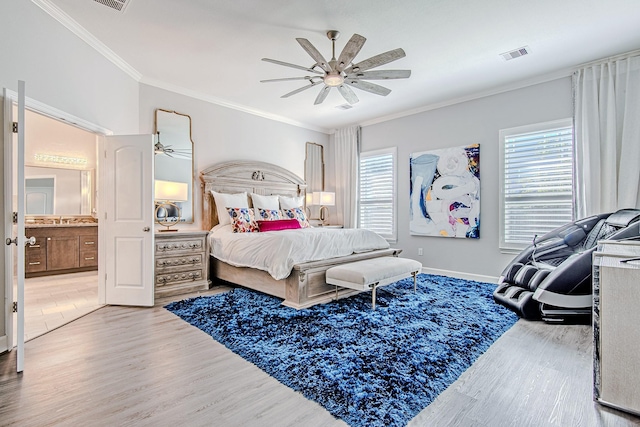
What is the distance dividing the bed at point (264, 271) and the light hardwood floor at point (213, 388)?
1088 mm

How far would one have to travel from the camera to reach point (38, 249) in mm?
5121

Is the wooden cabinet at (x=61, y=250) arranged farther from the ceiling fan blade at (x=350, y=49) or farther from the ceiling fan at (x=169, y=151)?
the ceiling fan blade at (x=350, y=49)

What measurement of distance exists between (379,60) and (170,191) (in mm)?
3092

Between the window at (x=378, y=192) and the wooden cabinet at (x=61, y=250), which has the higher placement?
the window at (x=378, y=192)

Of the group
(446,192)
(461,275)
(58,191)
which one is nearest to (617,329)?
(461,275)

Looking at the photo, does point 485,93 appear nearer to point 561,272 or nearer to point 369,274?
point 561,272

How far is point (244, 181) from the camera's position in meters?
5.38

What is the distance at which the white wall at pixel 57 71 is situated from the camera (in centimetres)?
242

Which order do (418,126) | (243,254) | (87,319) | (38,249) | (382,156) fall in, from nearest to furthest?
(87,319) → (243,254) → (38,249) → (418,126) → (382,156)

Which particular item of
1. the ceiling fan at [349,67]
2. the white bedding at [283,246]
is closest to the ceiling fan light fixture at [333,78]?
the ceiling fan at [349,67]

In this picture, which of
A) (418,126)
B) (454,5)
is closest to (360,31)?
(454,5)

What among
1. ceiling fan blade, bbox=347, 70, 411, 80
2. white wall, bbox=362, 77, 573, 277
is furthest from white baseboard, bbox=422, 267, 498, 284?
ceiling fan blade, bbox=347, 70, 411, 80

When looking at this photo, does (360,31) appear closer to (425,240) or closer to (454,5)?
(454,5)

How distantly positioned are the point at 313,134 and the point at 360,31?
3634 millimetres
